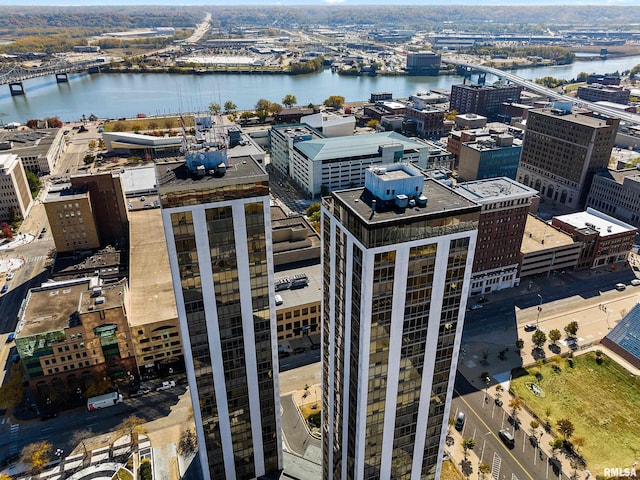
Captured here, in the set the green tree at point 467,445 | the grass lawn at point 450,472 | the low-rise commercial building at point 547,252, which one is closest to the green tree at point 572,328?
the low-rise commercial building at point 547,252

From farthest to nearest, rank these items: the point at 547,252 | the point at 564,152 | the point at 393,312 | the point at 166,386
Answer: the point at 564,152
the point at 547,252
the point at 166,386
the point at 393,312

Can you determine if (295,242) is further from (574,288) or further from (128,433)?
(574,288)

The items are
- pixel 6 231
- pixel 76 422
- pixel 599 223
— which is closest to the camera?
pixel 76 422

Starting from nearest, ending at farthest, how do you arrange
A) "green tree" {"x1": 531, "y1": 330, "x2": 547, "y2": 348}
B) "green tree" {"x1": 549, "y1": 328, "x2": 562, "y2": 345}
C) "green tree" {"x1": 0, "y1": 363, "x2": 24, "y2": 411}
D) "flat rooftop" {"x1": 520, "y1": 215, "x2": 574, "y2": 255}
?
1. "green tree" {"x1": 0, "y1": 363, "x2": 24, "y2": 411}
2. "green tree" {"x1": 531, "y1": 330, "x2": 547, "y2": 348}
3. "green tree" {"x1": 549, "y1": 328, "x2": 562, "y2": 345}
4. "flat rooftop" {"x1": 520, "y1": 215, "x2": 574, "y2": 255}

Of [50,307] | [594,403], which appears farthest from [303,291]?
[594,403]

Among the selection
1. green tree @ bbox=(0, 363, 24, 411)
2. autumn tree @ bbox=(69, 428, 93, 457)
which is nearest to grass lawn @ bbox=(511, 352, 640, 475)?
autumn tree @ bbox=(69, 428, 93, 457)

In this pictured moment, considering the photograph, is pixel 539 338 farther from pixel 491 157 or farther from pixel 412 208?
pixel 491 157

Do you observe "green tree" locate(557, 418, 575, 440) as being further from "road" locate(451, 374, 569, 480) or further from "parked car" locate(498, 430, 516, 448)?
"parked car" locate(498, 430, 516, 448)
